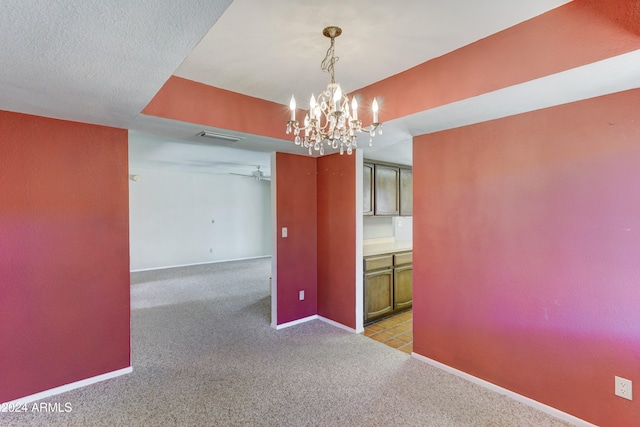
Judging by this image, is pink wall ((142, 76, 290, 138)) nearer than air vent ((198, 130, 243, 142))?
Yes

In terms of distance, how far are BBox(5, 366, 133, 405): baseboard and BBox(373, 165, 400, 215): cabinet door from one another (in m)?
3.31

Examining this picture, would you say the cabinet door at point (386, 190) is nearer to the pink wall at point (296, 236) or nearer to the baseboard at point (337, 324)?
the pink wall at point (296, 236)

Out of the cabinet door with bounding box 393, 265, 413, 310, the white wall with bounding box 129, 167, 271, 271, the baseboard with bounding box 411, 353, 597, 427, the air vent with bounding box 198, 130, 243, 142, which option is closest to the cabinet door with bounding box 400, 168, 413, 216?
the cabinet door with bounding box 393, 265, 413, 310

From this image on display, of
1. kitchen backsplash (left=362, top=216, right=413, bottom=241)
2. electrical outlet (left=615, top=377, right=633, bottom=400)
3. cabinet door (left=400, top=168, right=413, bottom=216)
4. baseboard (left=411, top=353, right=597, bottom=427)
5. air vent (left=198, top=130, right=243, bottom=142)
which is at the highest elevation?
air vent (left=198, top=130, right=243, bottom=142)

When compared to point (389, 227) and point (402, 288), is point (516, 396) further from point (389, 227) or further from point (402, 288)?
point (389, 227)

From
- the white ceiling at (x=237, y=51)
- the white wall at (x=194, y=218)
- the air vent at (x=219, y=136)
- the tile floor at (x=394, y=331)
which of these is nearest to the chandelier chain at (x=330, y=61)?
the white ceiling at (x=237, y=51)

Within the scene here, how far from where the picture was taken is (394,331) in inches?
143

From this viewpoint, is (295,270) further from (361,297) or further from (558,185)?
(558,185)

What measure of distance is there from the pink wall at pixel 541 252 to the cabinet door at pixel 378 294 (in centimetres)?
95

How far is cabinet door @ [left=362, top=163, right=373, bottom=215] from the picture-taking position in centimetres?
413

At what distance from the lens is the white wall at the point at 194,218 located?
7.03 metres

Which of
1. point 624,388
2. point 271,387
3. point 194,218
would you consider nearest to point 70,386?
point 271,387

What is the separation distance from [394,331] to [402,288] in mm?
743

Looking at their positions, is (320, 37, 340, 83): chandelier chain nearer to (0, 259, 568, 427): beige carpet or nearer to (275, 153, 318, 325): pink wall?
(275, 153, 318, 325): pink wall
